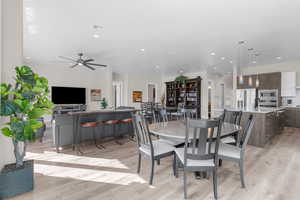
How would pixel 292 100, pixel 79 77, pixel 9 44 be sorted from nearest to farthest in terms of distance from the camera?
pixel 9 44, pixel 292 100, pixel 79 77

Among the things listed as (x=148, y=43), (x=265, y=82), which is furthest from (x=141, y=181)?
(x=265, y=82)

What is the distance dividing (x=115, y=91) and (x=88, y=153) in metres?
6.66

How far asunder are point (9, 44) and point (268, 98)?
326 inches

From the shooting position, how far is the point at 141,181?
7.77 ft

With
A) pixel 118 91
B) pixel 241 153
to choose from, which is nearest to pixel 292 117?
pixel 241 153

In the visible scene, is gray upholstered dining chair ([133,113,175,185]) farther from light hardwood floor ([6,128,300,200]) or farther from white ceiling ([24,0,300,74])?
white ceiling ([24,0,300,74])

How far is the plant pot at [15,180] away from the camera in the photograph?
1.88 m

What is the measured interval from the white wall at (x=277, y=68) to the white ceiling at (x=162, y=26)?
1902mm

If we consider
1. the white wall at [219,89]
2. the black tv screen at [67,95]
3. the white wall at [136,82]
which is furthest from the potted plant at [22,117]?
the white wall at [219,89]

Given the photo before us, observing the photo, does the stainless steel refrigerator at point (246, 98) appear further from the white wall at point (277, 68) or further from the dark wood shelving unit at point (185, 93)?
the dark wood shelving unit at point (185, 93)

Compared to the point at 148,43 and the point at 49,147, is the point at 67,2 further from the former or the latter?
the point at 49,147

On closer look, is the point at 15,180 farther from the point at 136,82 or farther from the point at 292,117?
the point at 292,117

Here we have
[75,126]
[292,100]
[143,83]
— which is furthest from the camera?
[143,83]

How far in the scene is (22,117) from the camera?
1990mm
